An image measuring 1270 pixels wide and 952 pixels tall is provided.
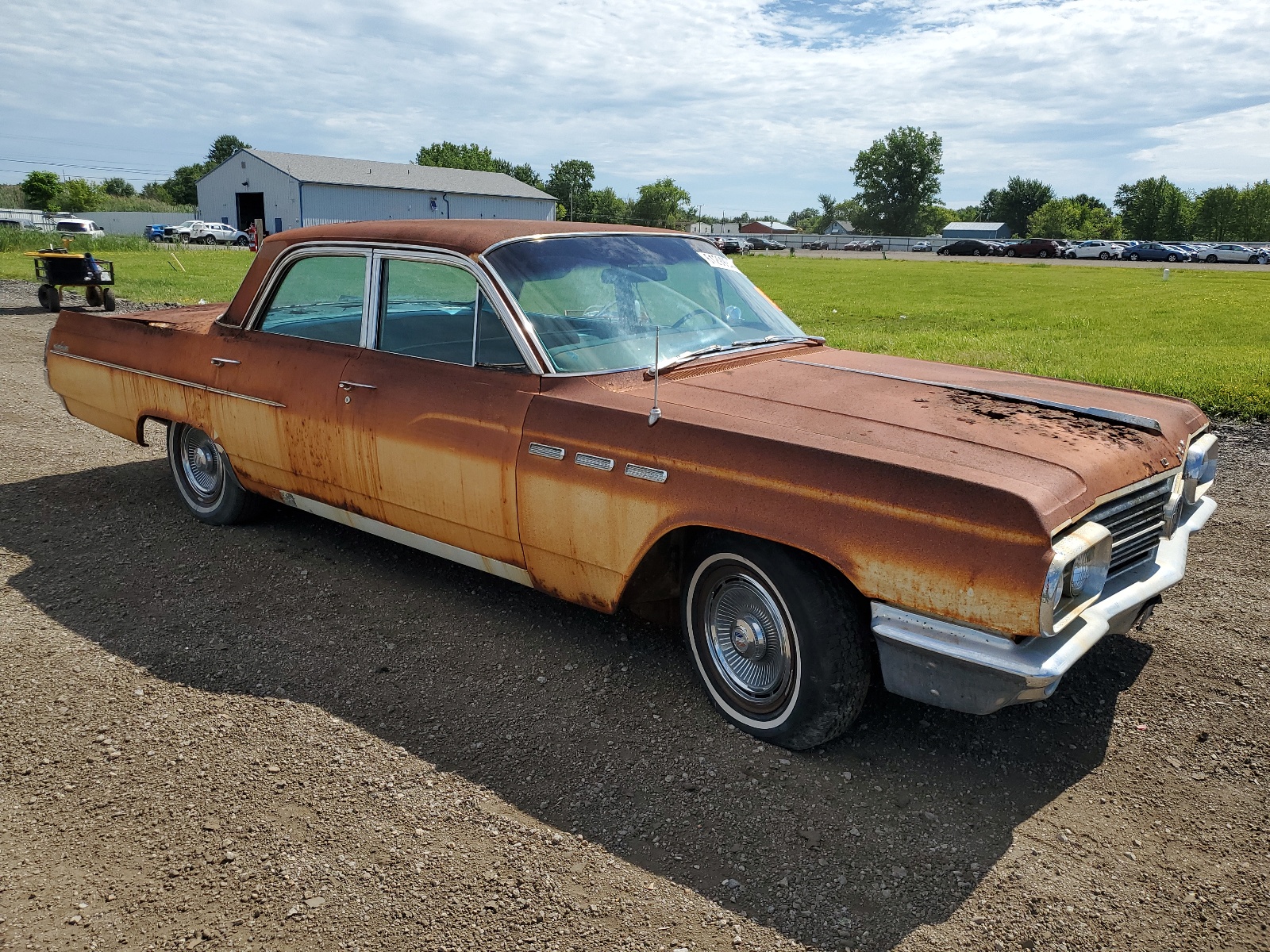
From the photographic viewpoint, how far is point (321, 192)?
56.7 metres

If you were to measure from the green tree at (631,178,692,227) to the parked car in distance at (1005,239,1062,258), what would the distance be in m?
51.7

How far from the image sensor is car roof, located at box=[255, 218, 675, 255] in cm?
393

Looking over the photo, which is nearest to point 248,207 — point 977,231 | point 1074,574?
point 1074,574

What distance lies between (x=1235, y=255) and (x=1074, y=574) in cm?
5939

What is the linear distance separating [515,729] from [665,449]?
1113 millimetres

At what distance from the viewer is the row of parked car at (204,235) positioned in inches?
2046

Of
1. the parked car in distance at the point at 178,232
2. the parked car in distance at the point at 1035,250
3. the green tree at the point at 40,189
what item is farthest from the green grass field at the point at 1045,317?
the green tree at the point at 40,189

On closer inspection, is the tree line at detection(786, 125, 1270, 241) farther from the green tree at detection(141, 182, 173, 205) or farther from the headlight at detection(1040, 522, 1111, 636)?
the headlight at detection(1040, 522, 1111, 636)

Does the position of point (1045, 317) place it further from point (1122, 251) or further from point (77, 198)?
point (77, 198)

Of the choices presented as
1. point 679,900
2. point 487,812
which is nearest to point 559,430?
point 487,812

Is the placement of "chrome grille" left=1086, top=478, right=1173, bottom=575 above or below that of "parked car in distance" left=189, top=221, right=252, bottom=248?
below

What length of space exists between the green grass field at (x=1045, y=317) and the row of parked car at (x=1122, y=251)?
19958 mm

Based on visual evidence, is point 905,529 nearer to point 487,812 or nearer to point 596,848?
point 596,848

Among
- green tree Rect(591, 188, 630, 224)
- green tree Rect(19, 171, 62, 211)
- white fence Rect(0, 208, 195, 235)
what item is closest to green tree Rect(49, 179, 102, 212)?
green tree Rect(19, 171, 62, 211)
